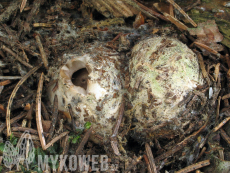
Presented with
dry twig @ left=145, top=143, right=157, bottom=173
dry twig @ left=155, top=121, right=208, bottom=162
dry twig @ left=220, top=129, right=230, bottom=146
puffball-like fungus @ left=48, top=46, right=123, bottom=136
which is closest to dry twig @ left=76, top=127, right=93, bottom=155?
puffball-like fungus @ left=48, top=46, right=123, bottom=136

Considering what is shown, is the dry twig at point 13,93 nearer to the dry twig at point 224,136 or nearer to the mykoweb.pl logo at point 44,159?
the mykoweb.pl logo at point 44,159

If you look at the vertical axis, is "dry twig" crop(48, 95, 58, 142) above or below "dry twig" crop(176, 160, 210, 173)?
above

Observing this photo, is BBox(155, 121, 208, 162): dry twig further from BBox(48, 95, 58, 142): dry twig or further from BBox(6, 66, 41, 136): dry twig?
BBox(6, 66, 41, 136): dry twig

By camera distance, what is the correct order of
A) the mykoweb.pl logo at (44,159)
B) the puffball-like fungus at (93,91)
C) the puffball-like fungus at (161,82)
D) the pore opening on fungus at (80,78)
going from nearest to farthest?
the mykoweb.pl logo at (44,159)
the puffball-like fungus at (161,82)
the puffball-like fungus at (93,91)
the pore opening on fungus at (80,78)

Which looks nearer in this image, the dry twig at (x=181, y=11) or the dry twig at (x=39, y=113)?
the dry twig at (x=39, y=113)

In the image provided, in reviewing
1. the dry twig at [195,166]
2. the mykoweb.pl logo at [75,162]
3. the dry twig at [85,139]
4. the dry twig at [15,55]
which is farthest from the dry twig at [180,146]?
the dry twig at [15,55]

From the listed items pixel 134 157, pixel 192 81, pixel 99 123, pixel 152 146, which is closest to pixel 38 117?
pixel 99 123

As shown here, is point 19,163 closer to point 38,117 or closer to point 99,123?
point 38,117
